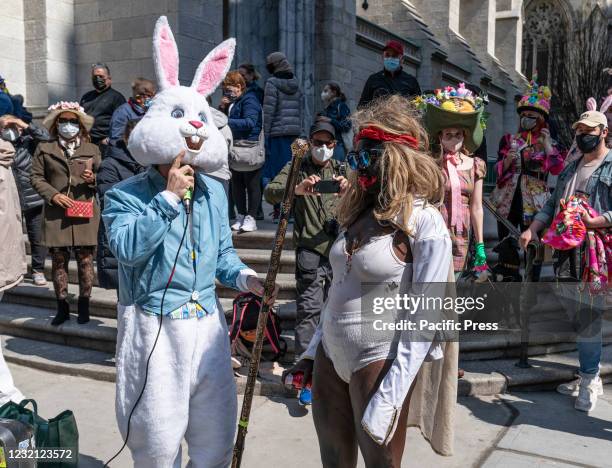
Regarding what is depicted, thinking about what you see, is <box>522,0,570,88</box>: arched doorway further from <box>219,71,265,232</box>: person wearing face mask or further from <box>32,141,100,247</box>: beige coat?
<box>32,141,100,247</box>: beige coat

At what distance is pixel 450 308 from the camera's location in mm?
2568

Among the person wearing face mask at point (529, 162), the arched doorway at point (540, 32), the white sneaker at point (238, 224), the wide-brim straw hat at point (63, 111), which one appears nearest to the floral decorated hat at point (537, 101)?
the person wearing face mask at point (529, 162)

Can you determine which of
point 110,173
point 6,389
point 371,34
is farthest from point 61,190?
point 371,34

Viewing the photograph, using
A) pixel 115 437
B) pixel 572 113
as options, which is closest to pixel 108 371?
pixel 115 437

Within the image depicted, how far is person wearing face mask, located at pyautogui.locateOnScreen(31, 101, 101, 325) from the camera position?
18.9 feet

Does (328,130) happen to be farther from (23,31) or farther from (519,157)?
(23,31)

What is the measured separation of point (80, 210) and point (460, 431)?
3.91 m

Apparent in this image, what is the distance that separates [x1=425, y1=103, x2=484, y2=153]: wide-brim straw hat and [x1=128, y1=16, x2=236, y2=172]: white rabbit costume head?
1.72 metres

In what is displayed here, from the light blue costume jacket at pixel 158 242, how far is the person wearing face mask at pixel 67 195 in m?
3.35

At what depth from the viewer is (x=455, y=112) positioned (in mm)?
4168

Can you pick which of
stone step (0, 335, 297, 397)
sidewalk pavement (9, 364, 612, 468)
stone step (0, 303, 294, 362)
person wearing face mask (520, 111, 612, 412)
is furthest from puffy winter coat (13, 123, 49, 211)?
person wearing face mask (520, 111, 612, 412)

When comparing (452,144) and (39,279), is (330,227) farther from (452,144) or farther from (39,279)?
(39,279)

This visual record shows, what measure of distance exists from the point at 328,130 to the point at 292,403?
2.08 m

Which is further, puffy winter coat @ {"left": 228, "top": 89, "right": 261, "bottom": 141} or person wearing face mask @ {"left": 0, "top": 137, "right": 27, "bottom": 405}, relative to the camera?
puffy winter coat @ {"left": 228, "top": 89, "right": 261, "bottom": 141}
